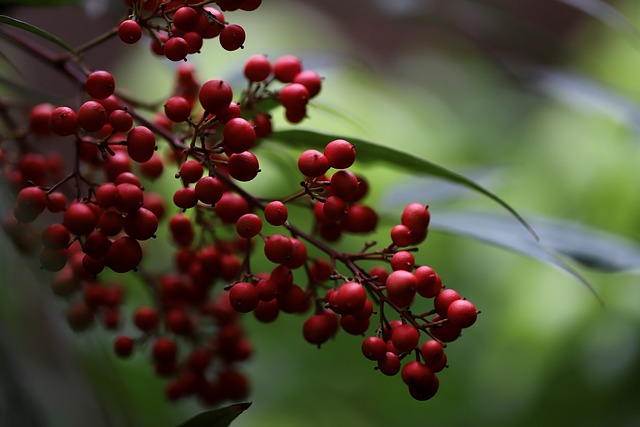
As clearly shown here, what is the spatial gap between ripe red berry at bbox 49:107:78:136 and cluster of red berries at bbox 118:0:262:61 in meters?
0.05

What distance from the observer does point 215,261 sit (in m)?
0.50

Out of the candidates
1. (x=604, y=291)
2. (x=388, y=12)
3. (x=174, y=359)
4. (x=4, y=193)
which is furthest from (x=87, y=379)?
(x=604, y=291)

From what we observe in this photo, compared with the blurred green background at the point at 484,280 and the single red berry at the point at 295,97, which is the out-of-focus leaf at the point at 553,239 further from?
the single red berry at the point at 295,97

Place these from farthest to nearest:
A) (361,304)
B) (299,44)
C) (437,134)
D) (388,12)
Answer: (299,44) < (437,134) < (388,12) < (361,304)

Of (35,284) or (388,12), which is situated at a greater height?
(388,12)

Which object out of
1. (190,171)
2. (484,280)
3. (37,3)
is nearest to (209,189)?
(190,171)

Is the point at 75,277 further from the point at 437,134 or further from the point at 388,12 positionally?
the point at 437,134

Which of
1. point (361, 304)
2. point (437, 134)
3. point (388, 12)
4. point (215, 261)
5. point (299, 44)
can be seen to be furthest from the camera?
point (299, 44)

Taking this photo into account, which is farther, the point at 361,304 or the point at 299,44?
the point at 299,44

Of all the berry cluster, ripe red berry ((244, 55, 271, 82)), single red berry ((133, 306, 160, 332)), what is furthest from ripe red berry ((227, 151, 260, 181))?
single red berry ((133, 306, 160, 332))

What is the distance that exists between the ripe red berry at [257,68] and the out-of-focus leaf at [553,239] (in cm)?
17

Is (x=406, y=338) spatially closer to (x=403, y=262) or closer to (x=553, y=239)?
(x=403, y=262)

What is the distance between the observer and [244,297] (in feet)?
1.30

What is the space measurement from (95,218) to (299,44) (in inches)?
40.9
